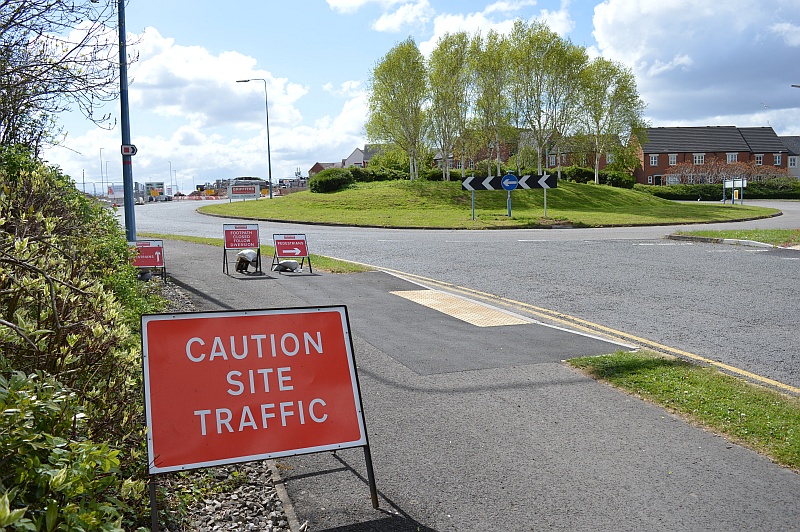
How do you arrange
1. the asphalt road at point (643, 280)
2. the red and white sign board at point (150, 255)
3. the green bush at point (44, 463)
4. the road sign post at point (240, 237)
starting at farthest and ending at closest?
the road sign post at point (240, 237)
the red and white sign board at point (150, 255)
the asphalt road at point (643, 280)
the green bush at point (44, 463)

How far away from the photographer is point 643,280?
13727 millimetres

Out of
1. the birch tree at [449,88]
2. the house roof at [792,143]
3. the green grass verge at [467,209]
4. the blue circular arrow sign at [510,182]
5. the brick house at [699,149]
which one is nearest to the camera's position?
the blue circular arrow sign at [510,182]

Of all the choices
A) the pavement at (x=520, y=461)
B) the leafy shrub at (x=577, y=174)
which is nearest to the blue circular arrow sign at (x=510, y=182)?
the pavement at (x=520, y=461)

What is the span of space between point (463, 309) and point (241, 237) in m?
7.27

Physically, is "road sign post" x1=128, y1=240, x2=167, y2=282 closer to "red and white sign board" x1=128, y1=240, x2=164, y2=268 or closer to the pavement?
"red and white sign board" x1=128, y1=240, x2=164, y2=268

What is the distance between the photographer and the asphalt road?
8.89 meters

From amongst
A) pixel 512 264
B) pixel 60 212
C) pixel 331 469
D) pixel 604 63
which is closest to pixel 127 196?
pixel 60 212

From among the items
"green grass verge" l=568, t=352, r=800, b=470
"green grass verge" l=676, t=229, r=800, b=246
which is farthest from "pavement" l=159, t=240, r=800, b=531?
"green grass verge" l=676, t=229, r=800, b=246

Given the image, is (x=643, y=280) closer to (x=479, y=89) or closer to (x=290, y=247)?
(x=290, y=247)

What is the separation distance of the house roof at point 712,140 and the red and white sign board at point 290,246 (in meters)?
84.7

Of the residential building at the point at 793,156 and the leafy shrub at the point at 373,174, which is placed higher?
the residential building at the point at 793,156

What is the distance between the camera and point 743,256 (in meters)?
17.0

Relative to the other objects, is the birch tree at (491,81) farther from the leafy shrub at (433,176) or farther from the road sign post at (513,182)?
the road sign post at (513,182)

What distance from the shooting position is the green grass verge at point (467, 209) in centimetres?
3338
